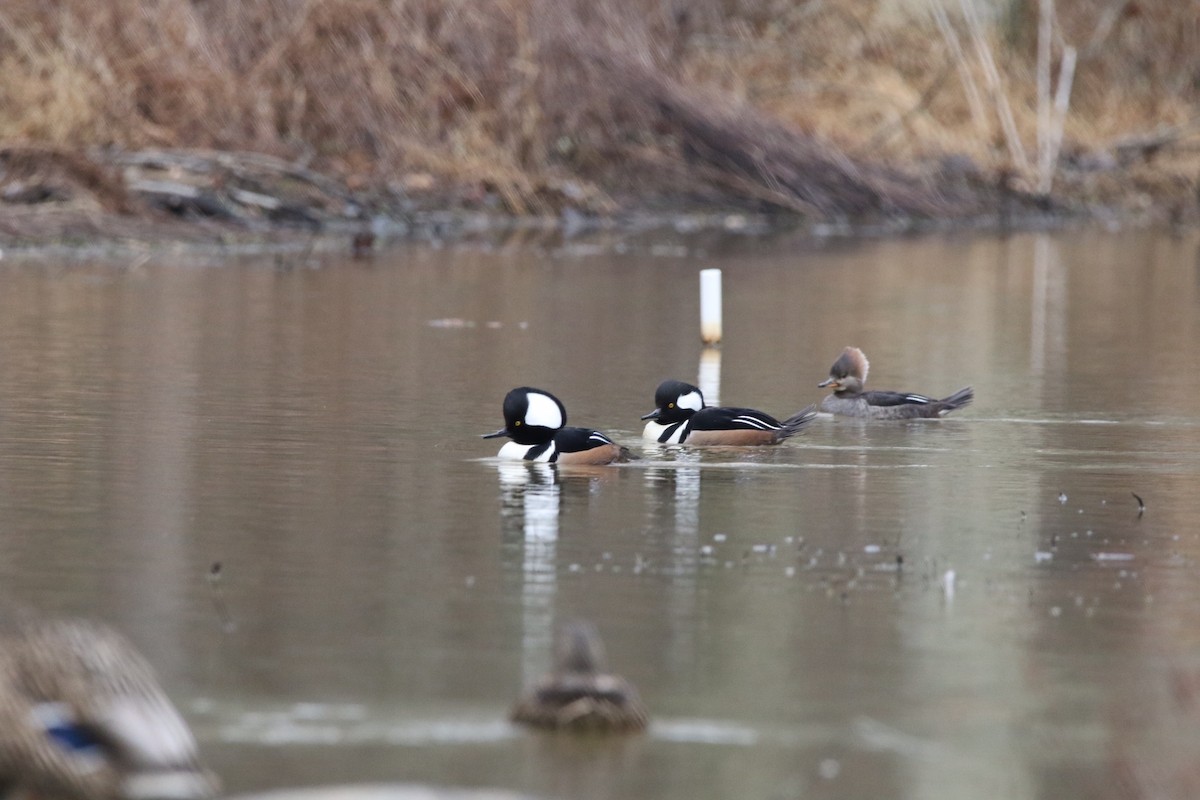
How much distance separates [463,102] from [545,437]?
58.7ft

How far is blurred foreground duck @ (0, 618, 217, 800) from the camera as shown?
15.1 ft

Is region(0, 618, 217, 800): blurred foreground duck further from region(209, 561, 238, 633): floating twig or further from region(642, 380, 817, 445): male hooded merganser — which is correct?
region(642, 380, 817, 445): male hooded merganser

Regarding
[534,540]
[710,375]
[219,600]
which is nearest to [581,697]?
[219,600]

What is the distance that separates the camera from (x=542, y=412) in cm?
1054

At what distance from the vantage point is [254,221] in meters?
24.3

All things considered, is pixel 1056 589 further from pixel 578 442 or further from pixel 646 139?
pixel 646 139

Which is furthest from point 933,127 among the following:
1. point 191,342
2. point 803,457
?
point 803,457

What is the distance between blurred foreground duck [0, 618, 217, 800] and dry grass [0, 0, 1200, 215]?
19463 mm

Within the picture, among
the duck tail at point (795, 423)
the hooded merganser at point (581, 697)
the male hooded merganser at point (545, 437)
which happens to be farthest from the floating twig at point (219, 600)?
the duck tail at point (795, 423)

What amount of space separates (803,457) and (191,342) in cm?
526

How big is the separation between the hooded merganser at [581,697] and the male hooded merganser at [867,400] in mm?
7005

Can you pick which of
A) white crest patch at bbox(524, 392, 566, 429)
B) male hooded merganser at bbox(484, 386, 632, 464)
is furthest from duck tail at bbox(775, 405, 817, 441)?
white crest patch at bbox(524, 392, 566, 429)

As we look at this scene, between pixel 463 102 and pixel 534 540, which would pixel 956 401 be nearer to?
pixel 534 540

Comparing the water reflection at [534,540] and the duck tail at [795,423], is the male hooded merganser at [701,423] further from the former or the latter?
the water reflection at [534,540]
